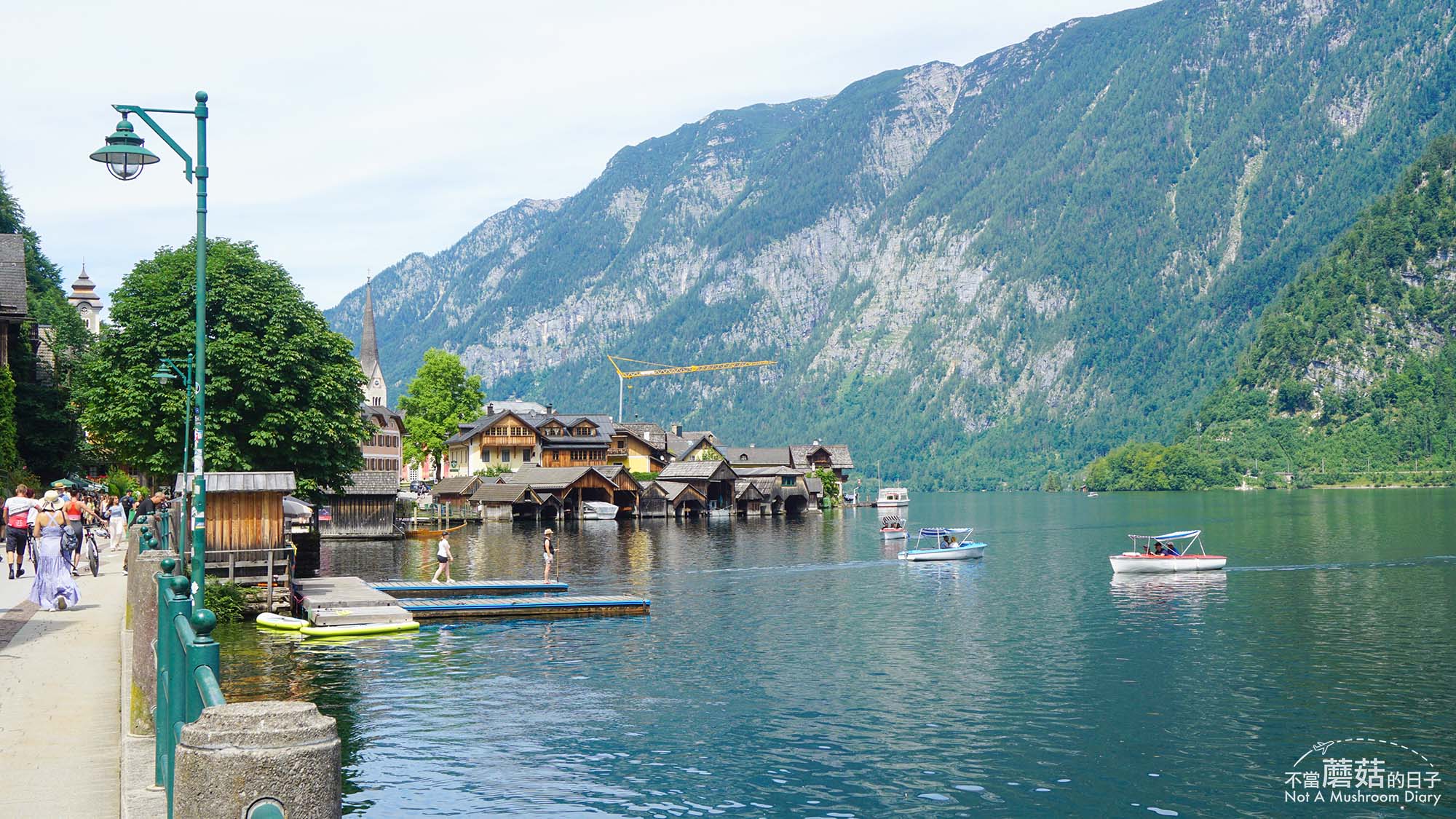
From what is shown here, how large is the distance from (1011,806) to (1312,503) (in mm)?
184951

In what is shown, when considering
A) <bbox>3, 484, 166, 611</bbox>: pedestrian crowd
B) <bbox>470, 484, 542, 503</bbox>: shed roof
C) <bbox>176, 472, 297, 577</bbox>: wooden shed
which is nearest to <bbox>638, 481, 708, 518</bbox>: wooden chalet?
<bbox>470, 484, 542, 503</bbox>: shed roof

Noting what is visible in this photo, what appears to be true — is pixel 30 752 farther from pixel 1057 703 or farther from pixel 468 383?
pixel 468 383

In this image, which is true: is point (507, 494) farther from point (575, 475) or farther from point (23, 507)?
point (23, 507)

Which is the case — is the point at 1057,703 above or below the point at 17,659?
below

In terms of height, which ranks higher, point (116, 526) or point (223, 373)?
point (223, 373)

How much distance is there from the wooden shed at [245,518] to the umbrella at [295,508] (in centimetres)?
1334

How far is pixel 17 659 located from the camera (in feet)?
81.2

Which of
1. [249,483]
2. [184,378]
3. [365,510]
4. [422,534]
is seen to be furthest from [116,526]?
[422,534]

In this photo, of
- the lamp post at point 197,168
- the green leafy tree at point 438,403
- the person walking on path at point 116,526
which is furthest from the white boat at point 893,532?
the lamp post at point 197,168

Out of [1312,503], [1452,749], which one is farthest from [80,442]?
[1312,503]

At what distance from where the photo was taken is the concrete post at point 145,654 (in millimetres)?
15704

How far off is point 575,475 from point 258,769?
137 metres

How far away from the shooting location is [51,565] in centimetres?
3191

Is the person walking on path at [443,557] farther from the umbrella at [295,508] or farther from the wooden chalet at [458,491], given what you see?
the wooden chalet at [458,491]
